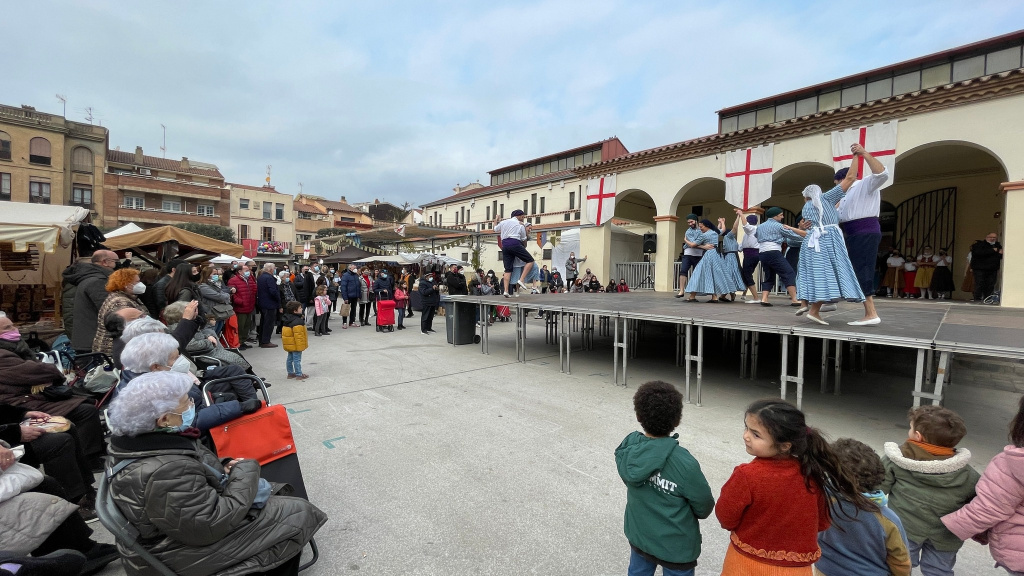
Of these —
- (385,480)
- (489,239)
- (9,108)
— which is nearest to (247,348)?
(385,480)

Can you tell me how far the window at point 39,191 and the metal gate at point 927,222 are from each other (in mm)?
52810

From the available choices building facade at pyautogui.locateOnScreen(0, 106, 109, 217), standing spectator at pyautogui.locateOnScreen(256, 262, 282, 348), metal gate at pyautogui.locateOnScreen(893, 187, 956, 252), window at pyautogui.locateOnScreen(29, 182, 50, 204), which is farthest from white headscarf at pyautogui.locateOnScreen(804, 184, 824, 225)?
window at pyautogui.locateOnScreen(29, 182, 50, 204)

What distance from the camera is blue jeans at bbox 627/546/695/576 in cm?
195

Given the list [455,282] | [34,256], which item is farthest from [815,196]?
[34,256]

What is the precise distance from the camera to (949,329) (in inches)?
198

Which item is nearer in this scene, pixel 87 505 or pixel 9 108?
pixel 87 505

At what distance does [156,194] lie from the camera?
4038cm

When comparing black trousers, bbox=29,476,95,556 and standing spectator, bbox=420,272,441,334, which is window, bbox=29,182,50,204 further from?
black trousers, bbox=29,476,95,556

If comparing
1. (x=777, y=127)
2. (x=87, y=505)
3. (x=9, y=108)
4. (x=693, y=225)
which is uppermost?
(x=9, y=108)

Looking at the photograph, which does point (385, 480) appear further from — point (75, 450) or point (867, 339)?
point (867, 339)

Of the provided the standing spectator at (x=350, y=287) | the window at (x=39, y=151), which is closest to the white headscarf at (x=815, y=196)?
the standing spectator at (x=350, y=287)

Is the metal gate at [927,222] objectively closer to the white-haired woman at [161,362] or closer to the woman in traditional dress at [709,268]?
the woman in traditional dress at [709,268]

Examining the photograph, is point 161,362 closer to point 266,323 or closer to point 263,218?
point 266,323

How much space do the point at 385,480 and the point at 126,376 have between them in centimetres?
204
